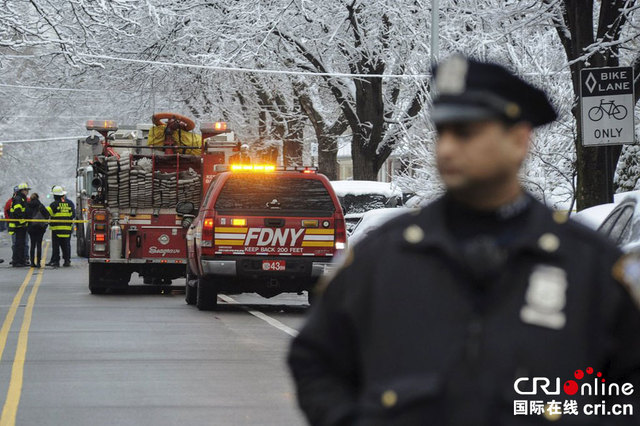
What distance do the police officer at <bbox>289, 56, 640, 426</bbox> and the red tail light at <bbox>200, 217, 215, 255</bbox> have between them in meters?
14.7

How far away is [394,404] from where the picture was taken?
8.70ft

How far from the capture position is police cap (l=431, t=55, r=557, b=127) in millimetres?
2717

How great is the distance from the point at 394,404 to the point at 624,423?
0.46m

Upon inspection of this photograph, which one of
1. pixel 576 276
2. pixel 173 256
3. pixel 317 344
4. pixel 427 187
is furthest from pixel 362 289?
pixel 427 187

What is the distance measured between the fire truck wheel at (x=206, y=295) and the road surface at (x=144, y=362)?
0.63 ft

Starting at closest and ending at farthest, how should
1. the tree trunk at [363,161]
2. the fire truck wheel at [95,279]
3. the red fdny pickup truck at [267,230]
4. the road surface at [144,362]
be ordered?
the road surface at [144,362]
the red fdny pickup truck at [267,230]
the fire truck wheel at [95,279]
the tree trunk at [363,161]

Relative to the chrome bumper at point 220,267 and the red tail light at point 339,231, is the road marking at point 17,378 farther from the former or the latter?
the red tail light at point 339,231

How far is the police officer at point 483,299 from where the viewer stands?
2.63 meters

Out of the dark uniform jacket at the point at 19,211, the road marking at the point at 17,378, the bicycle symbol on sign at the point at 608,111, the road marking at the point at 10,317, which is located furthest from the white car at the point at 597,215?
the dark uniform jacket at the point at 19,211

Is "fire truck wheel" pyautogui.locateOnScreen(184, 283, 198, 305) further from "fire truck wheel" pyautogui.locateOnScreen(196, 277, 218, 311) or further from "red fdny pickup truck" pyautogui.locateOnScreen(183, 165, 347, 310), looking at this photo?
"red fdny pickup truck" pyautogui.locateOnScreen(183, 165, 347, 310)

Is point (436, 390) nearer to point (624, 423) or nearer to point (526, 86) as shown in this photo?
point (624, 423)

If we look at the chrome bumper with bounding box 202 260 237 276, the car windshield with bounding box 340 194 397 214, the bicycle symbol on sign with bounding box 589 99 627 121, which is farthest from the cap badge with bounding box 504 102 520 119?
the car windshield with bounding box 340 194 397 214

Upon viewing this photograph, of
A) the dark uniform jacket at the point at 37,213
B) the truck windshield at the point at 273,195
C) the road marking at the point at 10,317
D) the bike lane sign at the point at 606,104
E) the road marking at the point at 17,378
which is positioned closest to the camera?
the road marking at the point at 17,378

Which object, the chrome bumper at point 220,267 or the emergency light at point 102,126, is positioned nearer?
the chrome bumper at point 220,267
